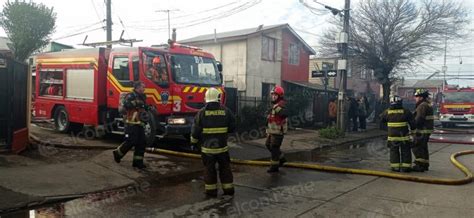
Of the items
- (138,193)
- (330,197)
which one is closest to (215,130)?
(138,193)

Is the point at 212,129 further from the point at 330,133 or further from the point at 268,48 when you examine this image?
the point at 268,48

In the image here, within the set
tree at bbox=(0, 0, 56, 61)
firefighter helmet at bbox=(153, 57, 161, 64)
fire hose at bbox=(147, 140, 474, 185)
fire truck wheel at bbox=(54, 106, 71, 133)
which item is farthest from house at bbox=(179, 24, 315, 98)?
fire hose at bbox=(147, 140, 474, 185)

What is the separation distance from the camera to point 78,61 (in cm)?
1162

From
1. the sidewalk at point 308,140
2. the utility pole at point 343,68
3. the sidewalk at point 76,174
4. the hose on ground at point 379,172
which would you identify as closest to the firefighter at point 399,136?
the hose on ground at point 379,172

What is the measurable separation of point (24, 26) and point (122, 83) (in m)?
17.2

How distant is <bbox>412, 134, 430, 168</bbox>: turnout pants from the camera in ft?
29.6

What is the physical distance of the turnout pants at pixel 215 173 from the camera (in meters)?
6.41

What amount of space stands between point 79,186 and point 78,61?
592 cm

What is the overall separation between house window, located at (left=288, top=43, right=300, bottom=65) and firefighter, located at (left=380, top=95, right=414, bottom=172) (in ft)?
52.7

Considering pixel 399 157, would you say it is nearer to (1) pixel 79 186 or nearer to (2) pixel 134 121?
(2) pixel 134 121

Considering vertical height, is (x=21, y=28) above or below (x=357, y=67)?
above

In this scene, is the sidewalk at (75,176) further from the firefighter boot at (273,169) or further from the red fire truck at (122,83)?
the red fire truck at (122,83)

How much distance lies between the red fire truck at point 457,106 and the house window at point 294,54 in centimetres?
867

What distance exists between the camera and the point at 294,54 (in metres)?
25.2
